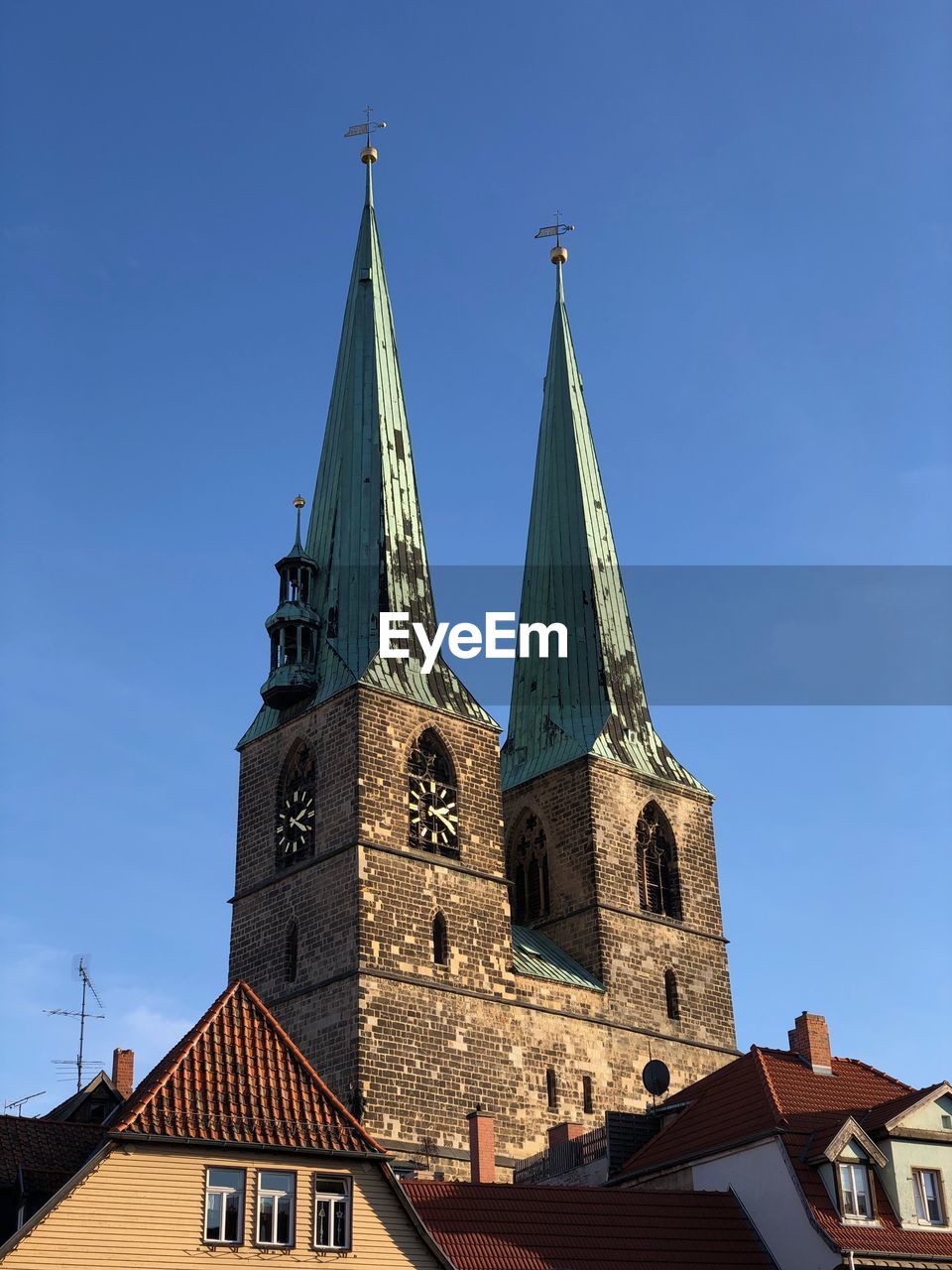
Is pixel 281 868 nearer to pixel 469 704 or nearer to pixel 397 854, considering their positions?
pixel 397 854

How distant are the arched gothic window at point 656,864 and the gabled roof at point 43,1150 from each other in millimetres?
24223

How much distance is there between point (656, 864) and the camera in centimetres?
5188

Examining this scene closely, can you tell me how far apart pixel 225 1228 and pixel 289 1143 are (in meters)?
1.39

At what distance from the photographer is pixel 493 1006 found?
44469 millimetres

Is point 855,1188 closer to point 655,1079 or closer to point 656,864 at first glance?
point 655,1079

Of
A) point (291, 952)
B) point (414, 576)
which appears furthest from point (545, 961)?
point (414, 576)

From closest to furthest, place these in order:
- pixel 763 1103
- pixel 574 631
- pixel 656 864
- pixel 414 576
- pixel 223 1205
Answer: pixel 223 1205 → pixel 763 1103 → pixel 414 576 → pixel 656 864 → pixel 574 631

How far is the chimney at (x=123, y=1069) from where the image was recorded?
38.8 m

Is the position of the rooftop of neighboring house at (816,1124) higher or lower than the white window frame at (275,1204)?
higher

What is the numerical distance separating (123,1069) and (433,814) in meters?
9.98

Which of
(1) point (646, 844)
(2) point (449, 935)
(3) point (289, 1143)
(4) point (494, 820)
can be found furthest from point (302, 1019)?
(3) point (289, 1143)

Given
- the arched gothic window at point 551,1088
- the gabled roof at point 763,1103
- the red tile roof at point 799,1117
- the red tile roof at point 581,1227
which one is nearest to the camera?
the red tile roof at point 581,1227

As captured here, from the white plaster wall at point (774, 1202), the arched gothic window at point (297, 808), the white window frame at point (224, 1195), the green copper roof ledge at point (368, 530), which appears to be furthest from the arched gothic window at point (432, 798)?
the white window frame at point (224, 1195)

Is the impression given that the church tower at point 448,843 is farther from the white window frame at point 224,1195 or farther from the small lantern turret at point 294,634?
the white window frame at point 224,1195
